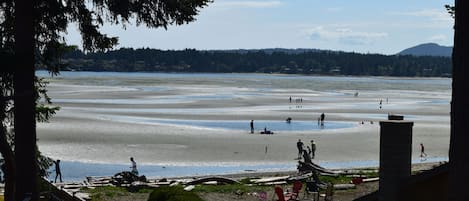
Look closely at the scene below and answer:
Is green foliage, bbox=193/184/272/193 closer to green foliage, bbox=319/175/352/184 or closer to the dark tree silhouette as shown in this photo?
green foliage, bbox=319/175/352/184

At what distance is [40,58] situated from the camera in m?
11.2

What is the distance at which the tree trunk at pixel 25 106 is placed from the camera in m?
9.93

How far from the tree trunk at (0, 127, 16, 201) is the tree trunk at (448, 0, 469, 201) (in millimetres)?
5810

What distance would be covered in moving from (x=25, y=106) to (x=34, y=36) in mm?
1079

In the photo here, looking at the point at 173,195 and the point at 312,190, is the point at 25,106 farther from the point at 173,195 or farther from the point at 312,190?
the point at 312,190

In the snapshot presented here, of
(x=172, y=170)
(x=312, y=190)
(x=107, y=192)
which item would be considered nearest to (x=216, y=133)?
(x=172, y=170)

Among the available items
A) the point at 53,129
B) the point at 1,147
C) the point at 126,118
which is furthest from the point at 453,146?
the point at 126,118

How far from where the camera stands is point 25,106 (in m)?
10.0

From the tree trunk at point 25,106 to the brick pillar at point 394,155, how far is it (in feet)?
16.6

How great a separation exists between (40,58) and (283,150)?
26680 millimetres

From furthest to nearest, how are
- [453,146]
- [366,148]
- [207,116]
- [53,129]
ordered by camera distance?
[207,116] → [53,129] → [366,148] → [453,146]

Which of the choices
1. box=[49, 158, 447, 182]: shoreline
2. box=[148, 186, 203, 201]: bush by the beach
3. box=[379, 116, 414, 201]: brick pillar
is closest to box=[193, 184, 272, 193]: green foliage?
box=[49, 158, 447, 182]: shoreline

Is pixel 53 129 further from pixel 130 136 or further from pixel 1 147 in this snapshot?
pixel 1 147

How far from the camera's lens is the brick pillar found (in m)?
8.47
